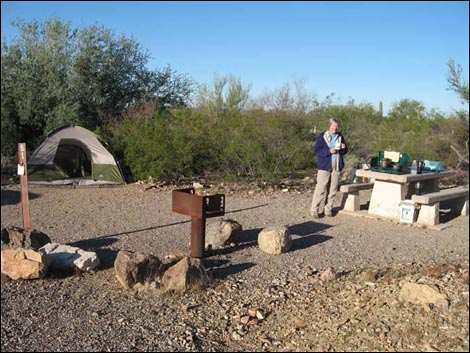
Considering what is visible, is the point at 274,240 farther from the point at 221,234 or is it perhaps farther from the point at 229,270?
the point at 229,270

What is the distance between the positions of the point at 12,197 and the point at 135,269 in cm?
650

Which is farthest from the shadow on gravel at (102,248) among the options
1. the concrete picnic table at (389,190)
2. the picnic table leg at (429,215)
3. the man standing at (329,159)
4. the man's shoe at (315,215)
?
the picnic table leg at (429,215)

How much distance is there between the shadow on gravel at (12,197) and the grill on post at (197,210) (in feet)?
17.0

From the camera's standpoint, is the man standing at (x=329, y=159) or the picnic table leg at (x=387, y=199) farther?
the picnic table leg at (x=387, y=199)

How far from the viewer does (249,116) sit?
1269cm

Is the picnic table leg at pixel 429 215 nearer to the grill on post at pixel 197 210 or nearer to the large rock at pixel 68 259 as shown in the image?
the grill on post at pixel 197 210

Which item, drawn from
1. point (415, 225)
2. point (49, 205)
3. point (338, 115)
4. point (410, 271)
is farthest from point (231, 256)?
point (338, 115)

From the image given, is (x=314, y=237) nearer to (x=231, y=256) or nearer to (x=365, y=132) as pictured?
(x=231, y=256)

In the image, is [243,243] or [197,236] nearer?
[197,236]

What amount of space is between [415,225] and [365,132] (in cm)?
820

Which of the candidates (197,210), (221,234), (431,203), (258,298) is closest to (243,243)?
(221,234)

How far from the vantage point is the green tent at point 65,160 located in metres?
12.2

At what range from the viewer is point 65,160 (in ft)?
42.3

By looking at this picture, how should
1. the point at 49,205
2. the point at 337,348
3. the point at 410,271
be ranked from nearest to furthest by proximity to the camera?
the point at 337,348 → the point at 410,271 → the point at 49,205
